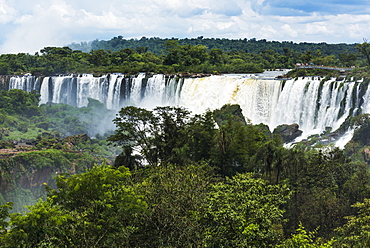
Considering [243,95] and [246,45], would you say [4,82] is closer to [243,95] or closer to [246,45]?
[243,95]

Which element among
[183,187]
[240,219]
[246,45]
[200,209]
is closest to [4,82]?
[183,187]

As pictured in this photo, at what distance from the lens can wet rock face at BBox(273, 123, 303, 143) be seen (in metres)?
34.3

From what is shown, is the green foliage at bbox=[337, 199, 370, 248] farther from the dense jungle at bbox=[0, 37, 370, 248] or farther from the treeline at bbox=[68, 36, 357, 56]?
the treeline at bbox=[68, 36, 357, 56]

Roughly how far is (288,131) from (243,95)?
725cm

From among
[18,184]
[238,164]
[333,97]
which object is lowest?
[18,184]

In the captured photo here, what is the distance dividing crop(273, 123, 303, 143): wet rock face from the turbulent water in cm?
117

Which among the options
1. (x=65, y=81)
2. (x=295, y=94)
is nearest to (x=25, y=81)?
(x=65, y=81)

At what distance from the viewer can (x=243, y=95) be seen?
4072 cm

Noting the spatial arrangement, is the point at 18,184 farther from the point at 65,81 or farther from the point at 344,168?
the point at 65,81

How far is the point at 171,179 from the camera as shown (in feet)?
55.0

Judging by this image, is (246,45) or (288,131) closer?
(288,131)

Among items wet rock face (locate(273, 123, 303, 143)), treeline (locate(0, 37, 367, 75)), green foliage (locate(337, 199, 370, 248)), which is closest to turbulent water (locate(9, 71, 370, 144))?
wet rock face (locate(273, 123, 303, 143))

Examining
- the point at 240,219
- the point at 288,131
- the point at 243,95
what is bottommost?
the point at 288,131

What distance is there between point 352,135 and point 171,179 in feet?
66.0
